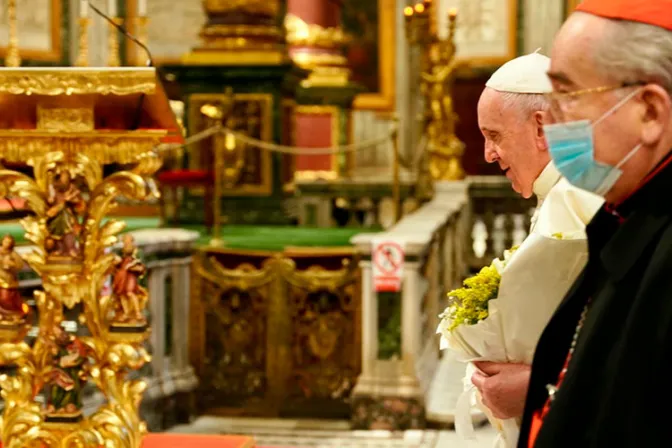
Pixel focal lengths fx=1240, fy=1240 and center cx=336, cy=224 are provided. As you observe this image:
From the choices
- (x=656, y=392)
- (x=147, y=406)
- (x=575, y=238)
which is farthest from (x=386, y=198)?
(x=656, y=392)

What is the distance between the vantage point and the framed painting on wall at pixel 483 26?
63.2 feet

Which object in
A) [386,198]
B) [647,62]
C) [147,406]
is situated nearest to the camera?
[647,62]

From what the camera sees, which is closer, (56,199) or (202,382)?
(56,199)

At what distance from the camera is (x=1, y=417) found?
437 centimetres

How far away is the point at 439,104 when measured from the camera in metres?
13.4

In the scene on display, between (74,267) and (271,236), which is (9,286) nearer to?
(74,267)

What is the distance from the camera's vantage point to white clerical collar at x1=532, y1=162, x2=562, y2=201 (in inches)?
114

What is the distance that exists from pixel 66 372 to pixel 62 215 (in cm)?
55

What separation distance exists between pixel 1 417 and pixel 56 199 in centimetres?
80

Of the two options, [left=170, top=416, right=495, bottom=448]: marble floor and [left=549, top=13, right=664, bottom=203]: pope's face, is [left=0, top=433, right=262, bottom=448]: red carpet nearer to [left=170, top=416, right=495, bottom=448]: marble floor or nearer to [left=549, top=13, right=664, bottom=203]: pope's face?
[left=170, top=416, right=495, bottom=448]: marble floor

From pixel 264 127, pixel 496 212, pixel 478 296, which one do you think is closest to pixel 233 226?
pixel 264 127

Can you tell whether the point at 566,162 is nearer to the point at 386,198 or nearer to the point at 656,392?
the point at 656,392

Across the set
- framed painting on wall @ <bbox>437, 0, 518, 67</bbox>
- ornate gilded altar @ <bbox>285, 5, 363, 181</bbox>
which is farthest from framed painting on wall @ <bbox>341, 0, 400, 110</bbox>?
ornate gilded altar @ <bbox>285, 5, 363, 181</bbox>

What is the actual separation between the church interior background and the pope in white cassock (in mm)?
1584
